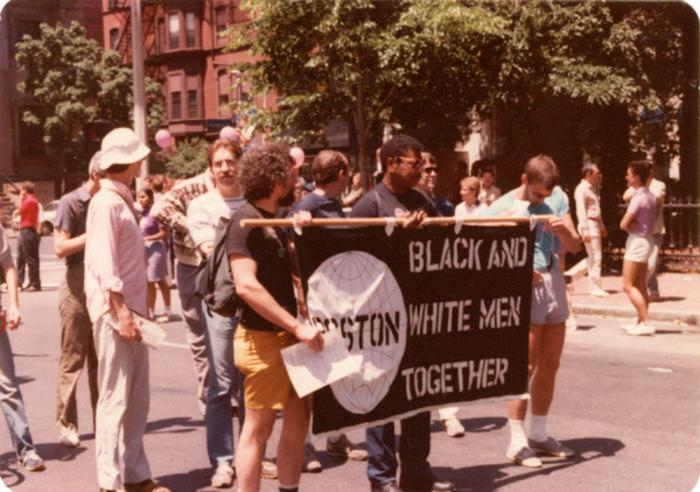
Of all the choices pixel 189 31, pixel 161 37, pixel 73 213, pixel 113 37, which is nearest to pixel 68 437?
pixel 73 213

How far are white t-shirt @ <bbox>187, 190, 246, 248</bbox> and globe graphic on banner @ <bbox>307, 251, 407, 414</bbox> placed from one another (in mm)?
1153

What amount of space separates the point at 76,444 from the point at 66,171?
43.1 m

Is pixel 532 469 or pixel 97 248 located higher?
pixel 97 248

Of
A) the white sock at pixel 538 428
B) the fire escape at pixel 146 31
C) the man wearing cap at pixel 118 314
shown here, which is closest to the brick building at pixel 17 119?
the fire escape at pixel 146 31

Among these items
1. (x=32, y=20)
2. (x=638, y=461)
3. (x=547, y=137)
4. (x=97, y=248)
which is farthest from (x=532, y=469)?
(x=32, y=20)

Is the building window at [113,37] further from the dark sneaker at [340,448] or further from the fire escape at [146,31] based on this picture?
the dark sneaker at [340,448]

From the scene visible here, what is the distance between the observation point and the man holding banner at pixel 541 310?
6.07 m

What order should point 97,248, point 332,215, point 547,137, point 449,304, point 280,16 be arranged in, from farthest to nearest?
point 547,137
point 280,16
point 332,215
point 449,304
point 97,248

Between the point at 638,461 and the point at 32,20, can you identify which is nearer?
the point at 638,461

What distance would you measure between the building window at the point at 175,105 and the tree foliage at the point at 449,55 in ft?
125

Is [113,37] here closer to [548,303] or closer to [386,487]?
[548,303]

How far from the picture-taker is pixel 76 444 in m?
6.87

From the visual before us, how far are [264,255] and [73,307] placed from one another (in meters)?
2.41

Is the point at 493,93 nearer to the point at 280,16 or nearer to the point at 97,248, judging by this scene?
the point at 280,16
